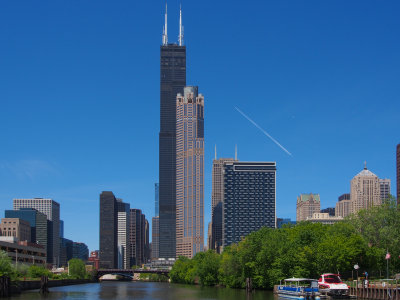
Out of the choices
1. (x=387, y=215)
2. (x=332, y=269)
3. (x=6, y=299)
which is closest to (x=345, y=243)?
(x=332, y=269)

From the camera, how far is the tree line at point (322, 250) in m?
121

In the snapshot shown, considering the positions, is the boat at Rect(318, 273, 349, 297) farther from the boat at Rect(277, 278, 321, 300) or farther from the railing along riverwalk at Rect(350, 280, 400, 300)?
the railing along riverwalk at Rect(350, 280, 400, 300)

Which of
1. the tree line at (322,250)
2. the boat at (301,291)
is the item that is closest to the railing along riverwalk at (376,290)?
the boat at (301,291)

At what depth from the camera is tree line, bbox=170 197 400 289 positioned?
397ft

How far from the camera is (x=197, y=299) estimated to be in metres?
119

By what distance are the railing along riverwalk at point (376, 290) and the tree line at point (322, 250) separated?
12.5 m

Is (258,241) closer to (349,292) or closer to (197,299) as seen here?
(197,299)

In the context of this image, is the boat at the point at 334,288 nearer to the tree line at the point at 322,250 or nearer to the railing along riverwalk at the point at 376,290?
the railing along riverwalk at the point at 376,290

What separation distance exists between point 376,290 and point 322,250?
22690mm

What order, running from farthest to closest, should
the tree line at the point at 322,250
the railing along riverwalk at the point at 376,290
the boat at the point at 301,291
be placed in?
the tree line at the point at 322,250
the boat at the point at 301,291
the railing along riverwalk at the point at 376,290

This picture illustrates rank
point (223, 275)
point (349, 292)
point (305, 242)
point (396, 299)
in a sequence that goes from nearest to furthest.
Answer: point (396, 299)
point (349, 292)
point (305, 242)
point (223, 275)

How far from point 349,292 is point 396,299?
16541 mm

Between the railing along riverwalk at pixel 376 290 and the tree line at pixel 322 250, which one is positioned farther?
the tree line at pixel 322 250

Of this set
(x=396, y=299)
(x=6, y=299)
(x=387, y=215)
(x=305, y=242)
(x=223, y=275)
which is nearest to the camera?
(x=396, y=299)
